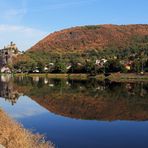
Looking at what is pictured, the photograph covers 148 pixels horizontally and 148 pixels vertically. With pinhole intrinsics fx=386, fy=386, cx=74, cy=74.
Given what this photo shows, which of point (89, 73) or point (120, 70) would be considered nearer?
point (120, 70)

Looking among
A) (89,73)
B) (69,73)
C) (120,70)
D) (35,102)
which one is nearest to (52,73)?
(69,73)

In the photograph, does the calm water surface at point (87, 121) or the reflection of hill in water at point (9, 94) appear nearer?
the calm water surface at point (87, 121)

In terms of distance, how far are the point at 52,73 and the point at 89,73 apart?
67.7 ft

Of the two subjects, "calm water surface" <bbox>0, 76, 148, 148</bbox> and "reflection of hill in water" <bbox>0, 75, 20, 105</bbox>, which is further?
"reflection of hill in water" <bbox>0, 75, 20, 105</bbox>

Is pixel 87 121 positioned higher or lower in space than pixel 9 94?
higher

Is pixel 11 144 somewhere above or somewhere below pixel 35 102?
above

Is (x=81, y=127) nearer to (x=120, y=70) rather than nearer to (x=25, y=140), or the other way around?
(x=25, y=140)

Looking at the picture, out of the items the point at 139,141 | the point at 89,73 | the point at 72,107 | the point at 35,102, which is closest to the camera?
the point at 139,141

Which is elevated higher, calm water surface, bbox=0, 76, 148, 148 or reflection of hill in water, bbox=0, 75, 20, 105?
calm water surface, bbox=0, 76, 148, 148

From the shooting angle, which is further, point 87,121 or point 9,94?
point 9,94

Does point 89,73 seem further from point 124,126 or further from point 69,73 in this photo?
point 124,126

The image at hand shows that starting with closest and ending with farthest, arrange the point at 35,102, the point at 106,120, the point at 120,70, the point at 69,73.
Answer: the point at 106,120 → the point at 35,102 → the point at 120,70 → the point at 69,73

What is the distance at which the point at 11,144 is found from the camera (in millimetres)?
16984

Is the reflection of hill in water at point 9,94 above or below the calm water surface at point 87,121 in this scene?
below
